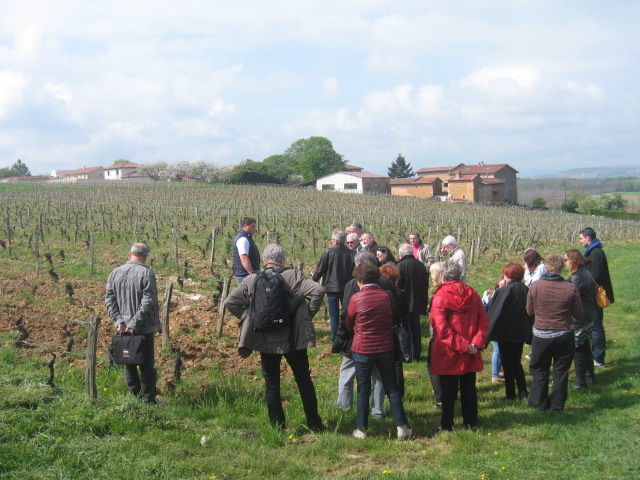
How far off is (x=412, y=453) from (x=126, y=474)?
7.95ft

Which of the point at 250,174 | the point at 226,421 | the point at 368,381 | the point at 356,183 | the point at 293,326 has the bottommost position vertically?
the point at 226,421

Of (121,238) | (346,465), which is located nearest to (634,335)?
(346,465)

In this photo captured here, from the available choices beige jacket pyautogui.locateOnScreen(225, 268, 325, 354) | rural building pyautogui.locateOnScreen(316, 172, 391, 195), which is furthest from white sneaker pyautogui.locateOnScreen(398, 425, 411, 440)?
rural building pyautogui.locateOnScreen(316, 172, 391, 195)

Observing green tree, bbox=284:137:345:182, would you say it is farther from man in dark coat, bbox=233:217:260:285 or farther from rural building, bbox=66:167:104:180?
man in dark coat, bbox=233:217:260:285

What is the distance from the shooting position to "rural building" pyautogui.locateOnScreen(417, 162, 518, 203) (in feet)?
259

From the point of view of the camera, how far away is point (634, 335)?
30.9ft

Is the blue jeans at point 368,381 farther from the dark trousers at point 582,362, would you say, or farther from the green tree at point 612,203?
the green tree at point 612,203

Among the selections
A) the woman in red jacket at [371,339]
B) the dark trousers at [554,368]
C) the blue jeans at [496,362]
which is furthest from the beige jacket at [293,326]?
the blue jeans at [496,362]

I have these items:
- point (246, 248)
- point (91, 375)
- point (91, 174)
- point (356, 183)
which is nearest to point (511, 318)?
point (246, 248)

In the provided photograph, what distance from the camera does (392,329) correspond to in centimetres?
541

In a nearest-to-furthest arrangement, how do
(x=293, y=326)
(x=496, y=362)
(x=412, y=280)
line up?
1. (x=293, y=326)
2. (x=412, y=280)
3. (x=496, y=362)

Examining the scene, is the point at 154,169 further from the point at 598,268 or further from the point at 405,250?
the point at 598,268

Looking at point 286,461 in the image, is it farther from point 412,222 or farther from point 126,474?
point 412,222

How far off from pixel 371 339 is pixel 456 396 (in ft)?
3.54
